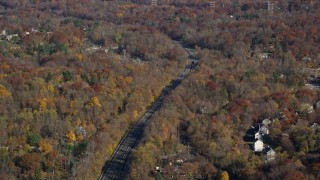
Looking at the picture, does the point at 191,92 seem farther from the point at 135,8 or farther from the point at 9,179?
the point at 135,8

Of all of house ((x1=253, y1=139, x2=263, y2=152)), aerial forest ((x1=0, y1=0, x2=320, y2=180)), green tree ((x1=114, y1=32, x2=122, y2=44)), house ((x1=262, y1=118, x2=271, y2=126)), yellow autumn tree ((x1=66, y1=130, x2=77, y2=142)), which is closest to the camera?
aerial forest ((x1=0, y1=0, x2=320, y2=180))

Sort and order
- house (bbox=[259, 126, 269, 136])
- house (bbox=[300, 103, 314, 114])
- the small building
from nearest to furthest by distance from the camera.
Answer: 1. house (bbox=[259, 126, 269, 136])
2. house (bbox=[300, 103, 314, 114])
3. the small building

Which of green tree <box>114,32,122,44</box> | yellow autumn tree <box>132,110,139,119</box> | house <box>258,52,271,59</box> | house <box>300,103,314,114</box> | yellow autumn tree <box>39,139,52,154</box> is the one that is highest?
yellow autumn tree <box>39,139,52,154</box>

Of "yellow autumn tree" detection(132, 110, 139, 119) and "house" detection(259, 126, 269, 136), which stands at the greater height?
"house" detection(259, 126, 269, 136)

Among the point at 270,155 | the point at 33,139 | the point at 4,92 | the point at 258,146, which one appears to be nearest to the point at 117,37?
the point at 4,92

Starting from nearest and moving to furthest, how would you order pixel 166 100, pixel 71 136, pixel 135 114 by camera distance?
1. pixel 71 136
2. pixel 135 114
3. pixel 166 100

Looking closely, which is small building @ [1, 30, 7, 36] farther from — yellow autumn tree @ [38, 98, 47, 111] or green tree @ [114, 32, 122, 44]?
yellow autumn tree @ [38, 98, 47, 111]

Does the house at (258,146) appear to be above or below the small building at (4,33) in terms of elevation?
above

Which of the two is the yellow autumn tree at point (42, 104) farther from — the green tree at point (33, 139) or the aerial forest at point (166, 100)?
the green tree at point (33, 139)

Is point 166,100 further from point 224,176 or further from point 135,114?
point 224,176

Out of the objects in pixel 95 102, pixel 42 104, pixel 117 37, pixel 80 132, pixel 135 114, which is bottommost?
pixel 117 37

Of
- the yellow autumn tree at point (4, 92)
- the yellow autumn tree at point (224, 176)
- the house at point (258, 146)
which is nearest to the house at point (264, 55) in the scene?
the house at point (258, 146)

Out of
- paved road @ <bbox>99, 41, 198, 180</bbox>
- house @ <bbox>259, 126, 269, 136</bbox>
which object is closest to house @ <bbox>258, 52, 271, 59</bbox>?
paved road @ <bbox>99, 41, 198, 180</bbox>
